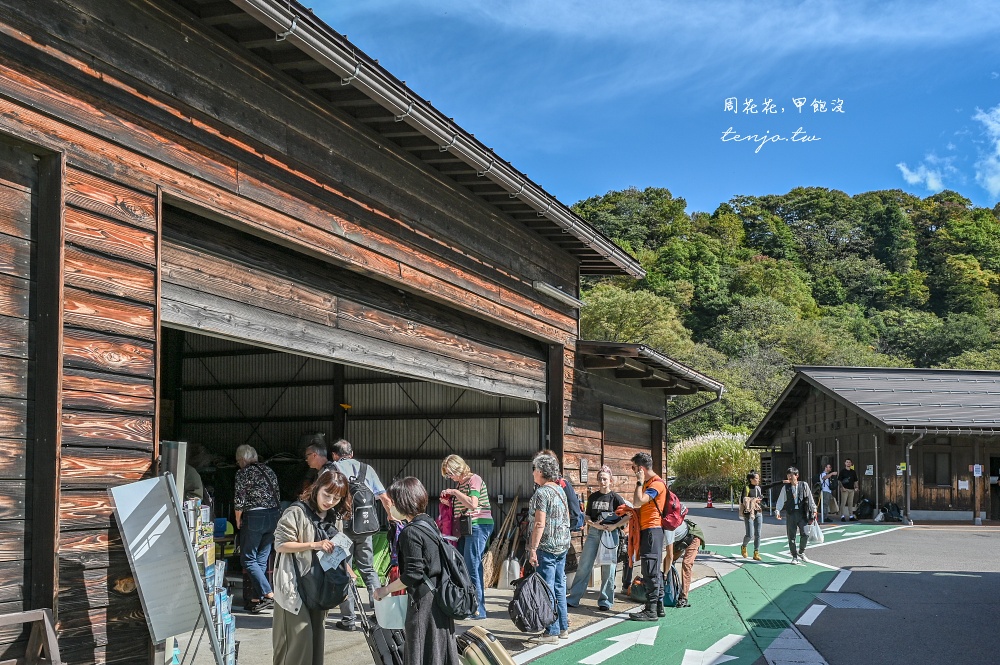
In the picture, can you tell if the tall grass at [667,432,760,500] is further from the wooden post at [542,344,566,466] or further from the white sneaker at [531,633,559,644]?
the white sneaker at [531,633,559,644]

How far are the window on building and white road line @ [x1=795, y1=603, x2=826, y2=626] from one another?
735 inches

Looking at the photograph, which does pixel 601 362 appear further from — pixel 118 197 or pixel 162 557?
pixel 162 557

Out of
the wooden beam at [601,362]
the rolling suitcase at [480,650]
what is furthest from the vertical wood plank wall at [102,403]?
the wooden beam at [601,362]

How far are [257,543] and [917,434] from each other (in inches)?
886

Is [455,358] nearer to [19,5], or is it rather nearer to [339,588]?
[339,588]

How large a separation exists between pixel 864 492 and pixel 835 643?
21.8m

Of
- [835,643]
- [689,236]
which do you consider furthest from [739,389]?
[835,643]

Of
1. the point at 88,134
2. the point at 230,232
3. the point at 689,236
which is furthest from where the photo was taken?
the point at 689,236

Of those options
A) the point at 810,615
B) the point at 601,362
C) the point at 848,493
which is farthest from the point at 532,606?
the point at 848,493

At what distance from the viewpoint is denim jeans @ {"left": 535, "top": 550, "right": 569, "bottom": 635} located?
340 inches

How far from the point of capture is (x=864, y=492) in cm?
2867

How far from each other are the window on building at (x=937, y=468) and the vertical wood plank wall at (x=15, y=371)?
27.5m

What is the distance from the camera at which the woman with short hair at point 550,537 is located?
8539mm

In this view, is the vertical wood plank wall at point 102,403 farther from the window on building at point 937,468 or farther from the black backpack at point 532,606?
the window on building at point 937,468
